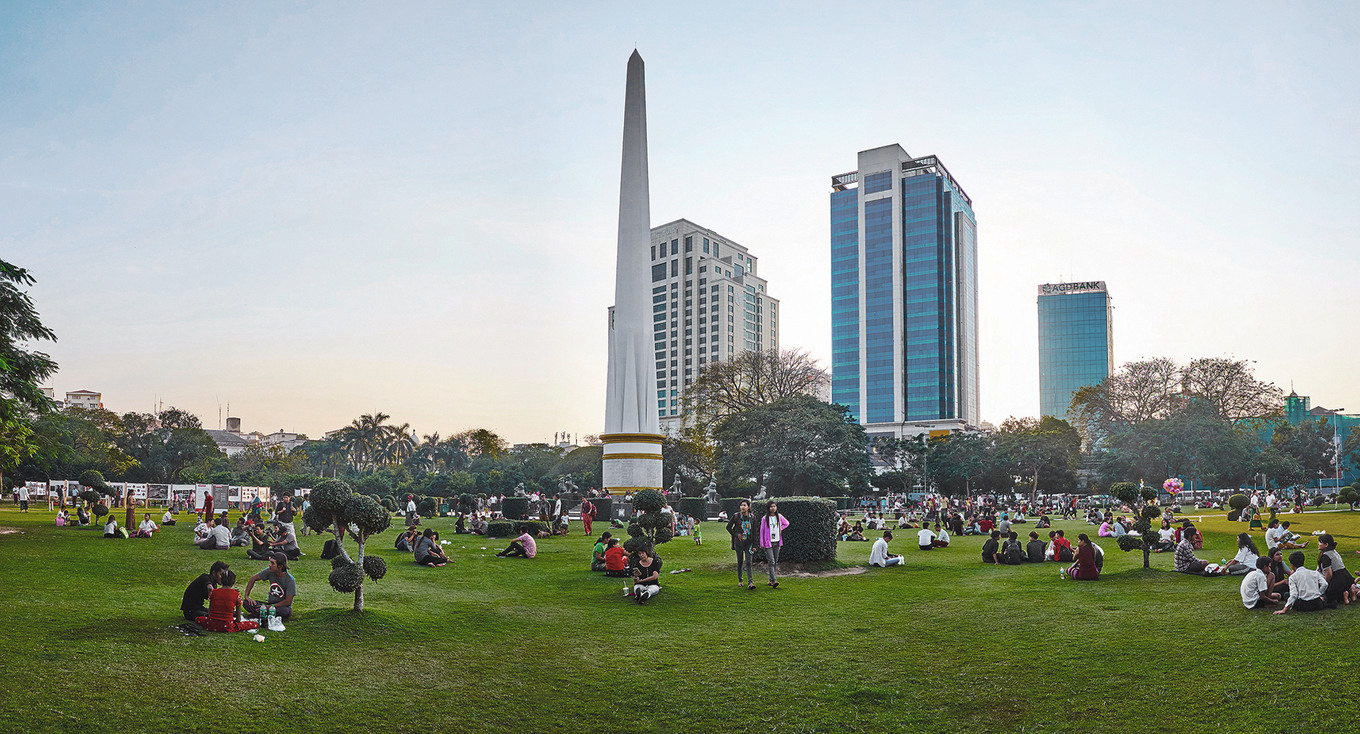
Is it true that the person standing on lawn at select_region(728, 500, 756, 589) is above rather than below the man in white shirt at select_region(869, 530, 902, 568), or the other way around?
above

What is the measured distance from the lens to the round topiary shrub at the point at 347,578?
12.2m

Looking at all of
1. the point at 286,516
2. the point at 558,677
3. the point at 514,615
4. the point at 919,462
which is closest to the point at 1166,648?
the point at 558,677

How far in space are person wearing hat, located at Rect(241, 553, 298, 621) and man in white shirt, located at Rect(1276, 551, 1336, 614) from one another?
1310cm

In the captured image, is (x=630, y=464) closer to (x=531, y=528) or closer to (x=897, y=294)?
(x=531, y=528)

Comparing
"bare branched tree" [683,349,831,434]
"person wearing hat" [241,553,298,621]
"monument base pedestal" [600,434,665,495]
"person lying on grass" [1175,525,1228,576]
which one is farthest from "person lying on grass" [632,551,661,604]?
"bare branched tree" [683,349,831,434]

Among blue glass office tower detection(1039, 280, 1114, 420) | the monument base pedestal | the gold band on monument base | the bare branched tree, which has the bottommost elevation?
the monument base pedestal

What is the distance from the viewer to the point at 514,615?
14203 millimetres

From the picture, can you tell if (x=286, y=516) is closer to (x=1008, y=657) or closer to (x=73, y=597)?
(x=73, y=597)

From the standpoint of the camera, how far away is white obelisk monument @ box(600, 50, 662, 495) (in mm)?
45156

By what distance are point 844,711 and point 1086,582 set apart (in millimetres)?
8823

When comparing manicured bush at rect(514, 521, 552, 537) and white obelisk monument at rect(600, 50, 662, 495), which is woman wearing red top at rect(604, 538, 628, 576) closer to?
Result: manicured bush at rect(514, 521, 552, 537)

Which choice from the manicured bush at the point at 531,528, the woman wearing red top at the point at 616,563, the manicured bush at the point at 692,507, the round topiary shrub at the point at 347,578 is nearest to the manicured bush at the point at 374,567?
the round topiary shrub at the point at 347,578

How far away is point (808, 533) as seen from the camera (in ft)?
64.7

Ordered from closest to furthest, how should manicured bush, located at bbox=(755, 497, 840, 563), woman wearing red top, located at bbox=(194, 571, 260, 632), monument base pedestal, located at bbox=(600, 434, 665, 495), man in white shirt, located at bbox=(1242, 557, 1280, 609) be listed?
woman wearing red top, located at bbox=(194, 571, 260, 632) < man in white shirt, located at bbox=(1242, 557, 1280, 609) < manicured bush, located at bbox=(755, 497, 840, 563) < monument base pedestal, located at bbox=(600, 434, 665, 495)
